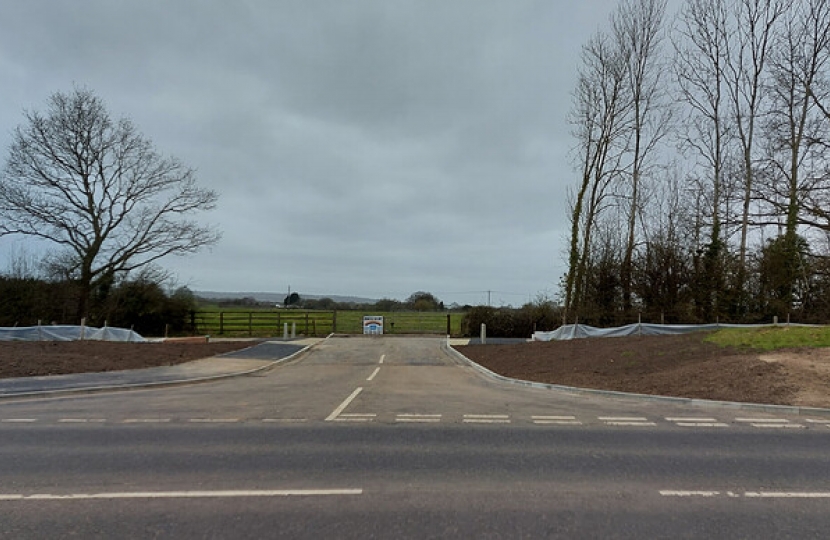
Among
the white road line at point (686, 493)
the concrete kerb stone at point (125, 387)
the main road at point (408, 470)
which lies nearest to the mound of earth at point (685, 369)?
the main road at point (408, 470)

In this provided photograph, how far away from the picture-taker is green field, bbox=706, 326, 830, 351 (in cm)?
1436

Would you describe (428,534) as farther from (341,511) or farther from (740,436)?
(740,436)

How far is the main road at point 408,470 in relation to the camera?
430 cm

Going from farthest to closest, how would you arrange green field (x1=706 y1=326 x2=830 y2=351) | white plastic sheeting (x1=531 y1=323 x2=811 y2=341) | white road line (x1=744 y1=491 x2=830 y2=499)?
white plastic sheeting (x1=531 y1=323 x2=811 y2=341) < green field (x1=706 y1=326 x2=830 y2=351) < white road line (x1=744 y1=491 x2=830 y2=499)

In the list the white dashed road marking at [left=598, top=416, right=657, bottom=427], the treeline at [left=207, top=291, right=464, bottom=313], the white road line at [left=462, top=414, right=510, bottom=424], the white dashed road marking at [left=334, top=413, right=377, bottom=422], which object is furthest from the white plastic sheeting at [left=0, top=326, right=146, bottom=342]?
the treeline at [left=207, top=291, right=464, bottom=313]

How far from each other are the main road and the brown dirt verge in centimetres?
549

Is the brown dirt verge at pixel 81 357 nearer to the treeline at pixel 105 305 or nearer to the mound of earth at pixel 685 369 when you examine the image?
the mound of earth at pixel 685 369

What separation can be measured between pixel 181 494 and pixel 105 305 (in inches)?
1534

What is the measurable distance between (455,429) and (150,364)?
46.3 ft

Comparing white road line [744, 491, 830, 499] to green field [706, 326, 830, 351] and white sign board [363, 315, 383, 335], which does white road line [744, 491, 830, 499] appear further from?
white sign board [363, 315, 383, 335]

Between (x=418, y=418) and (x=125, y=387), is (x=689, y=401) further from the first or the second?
(x=125, y=387)

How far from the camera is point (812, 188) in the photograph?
2572 cm

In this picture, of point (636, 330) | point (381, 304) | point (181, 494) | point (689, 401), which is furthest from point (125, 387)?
point (381, 304)

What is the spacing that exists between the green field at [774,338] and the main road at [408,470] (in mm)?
5695
